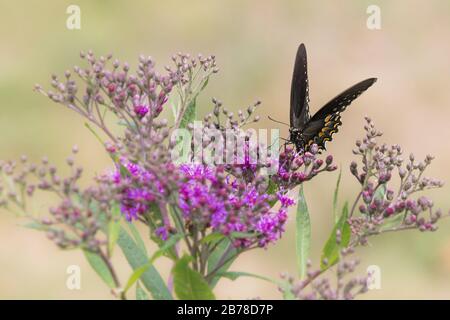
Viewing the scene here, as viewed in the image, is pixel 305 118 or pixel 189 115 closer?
pixel 189 115

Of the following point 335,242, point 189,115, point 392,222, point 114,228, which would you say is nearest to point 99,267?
point 114,228

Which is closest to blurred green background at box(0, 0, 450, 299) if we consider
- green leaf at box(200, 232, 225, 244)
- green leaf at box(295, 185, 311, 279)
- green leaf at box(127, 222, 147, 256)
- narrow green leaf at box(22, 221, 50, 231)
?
green leaf at box(295, 185, 311, 279)

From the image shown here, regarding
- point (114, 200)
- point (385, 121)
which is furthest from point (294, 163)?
A: point (385, 121)

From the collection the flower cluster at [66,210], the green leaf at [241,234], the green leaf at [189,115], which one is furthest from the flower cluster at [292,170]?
the flower cluster at [66,210]

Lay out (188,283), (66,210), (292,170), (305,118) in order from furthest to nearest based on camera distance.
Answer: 1. (305,118)
2. (292,170)
3. (188,283)
4. (66,210)

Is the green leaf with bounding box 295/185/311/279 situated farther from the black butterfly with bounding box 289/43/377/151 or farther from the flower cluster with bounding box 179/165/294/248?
the black butterfly with bounding box 289/43/377/151

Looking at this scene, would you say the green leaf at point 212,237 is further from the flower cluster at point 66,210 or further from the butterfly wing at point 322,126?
the butterfly wing at point 322,126

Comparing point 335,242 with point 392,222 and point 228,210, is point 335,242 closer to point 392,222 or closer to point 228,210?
point 392,222
